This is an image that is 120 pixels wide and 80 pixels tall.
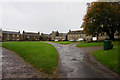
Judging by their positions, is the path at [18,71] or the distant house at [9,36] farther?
the distant house at [9,36]

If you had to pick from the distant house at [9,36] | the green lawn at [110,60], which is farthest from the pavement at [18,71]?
the distant house at [9,36]

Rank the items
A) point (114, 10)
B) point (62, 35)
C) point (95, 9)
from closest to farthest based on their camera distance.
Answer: point (114, 10), point (95, 9), point (62, 35)

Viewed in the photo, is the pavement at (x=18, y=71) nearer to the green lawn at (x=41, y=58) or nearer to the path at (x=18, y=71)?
the path at (x=18, y=71)

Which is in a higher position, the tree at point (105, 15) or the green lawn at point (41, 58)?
the tree at point (105, 15)

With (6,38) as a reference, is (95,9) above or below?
above

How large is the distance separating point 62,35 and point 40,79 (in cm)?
8093

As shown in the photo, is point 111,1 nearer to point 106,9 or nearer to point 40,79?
point 106,9

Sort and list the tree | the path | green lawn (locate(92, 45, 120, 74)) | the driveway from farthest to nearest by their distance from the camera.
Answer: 1. the tree
2. green lawn (locate(92, 45, 120, 74))
3. the driveway
4. the path

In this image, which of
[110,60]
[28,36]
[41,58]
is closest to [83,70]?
[110,60]

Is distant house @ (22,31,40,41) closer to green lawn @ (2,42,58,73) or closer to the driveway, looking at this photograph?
green lawn @ (2,42,58,73)

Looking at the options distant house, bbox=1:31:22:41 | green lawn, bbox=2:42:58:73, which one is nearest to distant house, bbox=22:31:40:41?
distant house, bbox=1:31:22:41

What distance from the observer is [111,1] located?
22703mm

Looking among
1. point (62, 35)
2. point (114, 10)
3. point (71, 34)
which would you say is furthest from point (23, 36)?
point (114, 10)

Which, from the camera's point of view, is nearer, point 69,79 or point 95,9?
point 69,79
